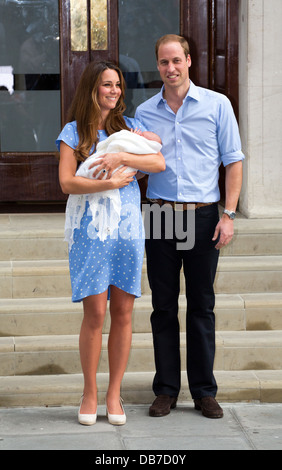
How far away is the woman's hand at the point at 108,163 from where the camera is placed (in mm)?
4180

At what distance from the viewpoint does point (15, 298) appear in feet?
18.4

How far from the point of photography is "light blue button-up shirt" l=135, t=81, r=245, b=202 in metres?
4.36

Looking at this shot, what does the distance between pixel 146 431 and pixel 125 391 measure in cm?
52

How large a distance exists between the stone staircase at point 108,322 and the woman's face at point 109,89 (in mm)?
1625

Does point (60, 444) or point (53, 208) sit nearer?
point (60, 444)

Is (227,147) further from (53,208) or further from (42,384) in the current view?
(53,208)

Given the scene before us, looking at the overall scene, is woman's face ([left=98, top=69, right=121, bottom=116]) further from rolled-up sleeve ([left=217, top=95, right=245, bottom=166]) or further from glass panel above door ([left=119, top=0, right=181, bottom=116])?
glass panel above door ([left=119, top=0, right=181, bottom=116])

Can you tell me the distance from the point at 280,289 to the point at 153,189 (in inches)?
64.5

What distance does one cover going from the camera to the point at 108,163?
418cm

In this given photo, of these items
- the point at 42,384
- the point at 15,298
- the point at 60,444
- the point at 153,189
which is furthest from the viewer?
the point at 15,298

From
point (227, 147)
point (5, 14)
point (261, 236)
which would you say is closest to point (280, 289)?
point (261, 236)

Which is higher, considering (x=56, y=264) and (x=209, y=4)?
(x=209, y=4)

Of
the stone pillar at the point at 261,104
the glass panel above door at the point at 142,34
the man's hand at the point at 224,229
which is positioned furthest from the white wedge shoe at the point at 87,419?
the glass panel above door at the point at 142,34

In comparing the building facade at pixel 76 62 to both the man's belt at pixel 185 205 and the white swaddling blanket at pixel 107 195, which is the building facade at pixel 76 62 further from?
the white swaddling blanket at pixel 107 195
